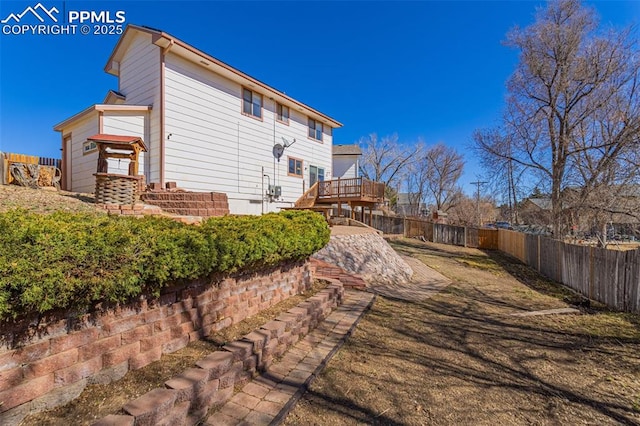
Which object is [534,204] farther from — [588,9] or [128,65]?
[128,65]

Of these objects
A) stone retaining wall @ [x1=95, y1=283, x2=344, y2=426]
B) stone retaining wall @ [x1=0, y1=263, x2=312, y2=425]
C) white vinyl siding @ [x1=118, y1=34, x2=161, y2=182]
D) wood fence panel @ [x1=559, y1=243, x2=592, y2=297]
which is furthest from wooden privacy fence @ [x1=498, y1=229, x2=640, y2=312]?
white vinyl siding @ [x1=118, y1=34, x2=161, y2=182]

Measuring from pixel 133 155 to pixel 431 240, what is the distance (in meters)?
17.6

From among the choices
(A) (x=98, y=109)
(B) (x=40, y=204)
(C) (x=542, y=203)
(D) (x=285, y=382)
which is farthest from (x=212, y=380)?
(C) (x=542, y=203)

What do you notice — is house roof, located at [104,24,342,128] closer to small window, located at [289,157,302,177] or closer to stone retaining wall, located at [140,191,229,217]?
small window, located at [289,157,302,177]

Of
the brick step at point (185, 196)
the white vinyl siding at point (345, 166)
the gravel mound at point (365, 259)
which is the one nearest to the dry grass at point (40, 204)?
the brick step at point (185, 196)

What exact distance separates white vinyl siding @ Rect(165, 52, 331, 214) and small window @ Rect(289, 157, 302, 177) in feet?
0.84

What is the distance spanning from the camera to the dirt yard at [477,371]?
2.55m

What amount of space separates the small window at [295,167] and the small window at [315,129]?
194cm

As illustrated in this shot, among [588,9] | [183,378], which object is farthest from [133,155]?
[588,9]

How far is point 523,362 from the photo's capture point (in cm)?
355

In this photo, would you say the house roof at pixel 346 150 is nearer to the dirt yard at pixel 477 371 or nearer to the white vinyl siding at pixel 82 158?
the white vinyl siding at pixel 82 158

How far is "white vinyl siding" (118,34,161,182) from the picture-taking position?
958 cm

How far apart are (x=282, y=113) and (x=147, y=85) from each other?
18.9 feet

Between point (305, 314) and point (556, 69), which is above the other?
point (556, 69)
